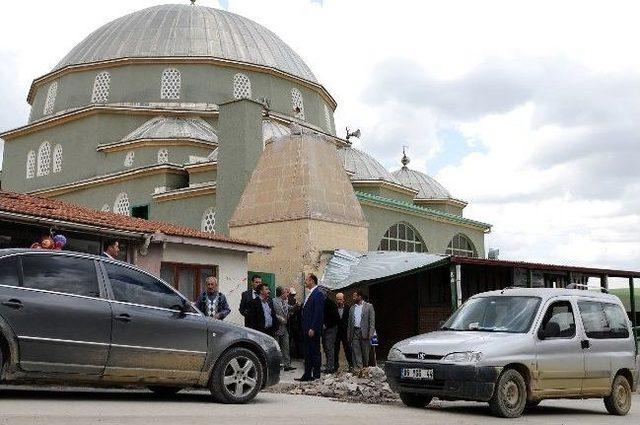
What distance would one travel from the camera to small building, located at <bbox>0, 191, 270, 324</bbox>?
11812mm

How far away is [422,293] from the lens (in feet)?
60.2

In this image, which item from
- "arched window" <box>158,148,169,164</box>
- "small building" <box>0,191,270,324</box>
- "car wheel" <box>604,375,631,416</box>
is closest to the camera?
"car wheel" <box>604,375,631,416</box>

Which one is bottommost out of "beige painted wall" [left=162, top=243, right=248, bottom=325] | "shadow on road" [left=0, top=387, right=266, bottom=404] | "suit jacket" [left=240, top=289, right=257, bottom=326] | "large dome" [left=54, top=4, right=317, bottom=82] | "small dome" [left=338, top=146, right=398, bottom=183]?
"shadow on road" [left=0, top=387, right=266, bottom=404]

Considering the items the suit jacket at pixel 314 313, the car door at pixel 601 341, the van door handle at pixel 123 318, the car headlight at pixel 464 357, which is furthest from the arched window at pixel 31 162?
the car headlight at pixel 464 357

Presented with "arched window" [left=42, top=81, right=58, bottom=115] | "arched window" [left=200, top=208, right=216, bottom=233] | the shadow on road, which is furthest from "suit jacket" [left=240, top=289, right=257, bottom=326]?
"arched window" [left=42, top=81, right=58, bottom=115]

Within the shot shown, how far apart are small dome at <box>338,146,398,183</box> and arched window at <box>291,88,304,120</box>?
2.71m

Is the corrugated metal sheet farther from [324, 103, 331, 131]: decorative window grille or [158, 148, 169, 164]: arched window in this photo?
[324, 103, 331, 131]: decorative window grille

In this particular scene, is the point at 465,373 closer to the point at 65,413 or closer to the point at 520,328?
the point at 520,328

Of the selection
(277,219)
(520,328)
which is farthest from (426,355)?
(277,219)

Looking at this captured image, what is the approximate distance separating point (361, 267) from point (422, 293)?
1.80 metres

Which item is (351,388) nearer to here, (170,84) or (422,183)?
(170,84)

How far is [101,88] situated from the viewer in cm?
3145

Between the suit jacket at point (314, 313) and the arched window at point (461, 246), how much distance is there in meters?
19.1

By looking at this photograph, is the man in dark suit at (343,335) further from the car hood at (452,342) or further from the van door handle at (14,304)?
the van door handle at (14,304)
